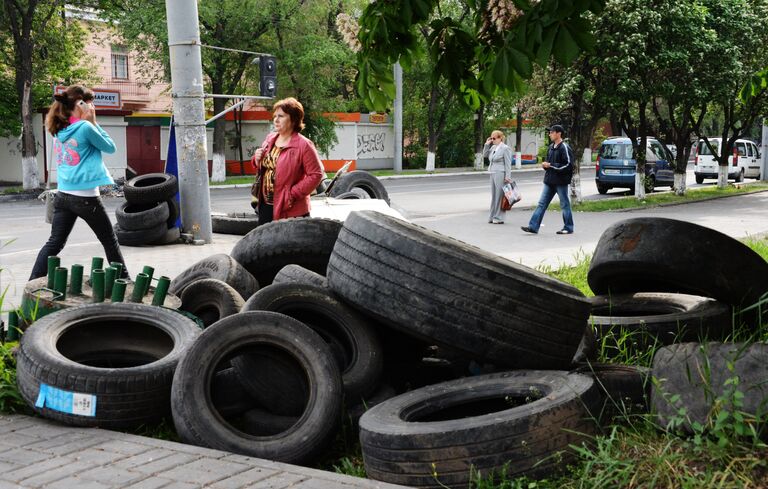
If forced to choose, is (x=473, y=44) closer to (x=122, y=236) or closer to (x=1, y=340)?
(x=1, y=340)

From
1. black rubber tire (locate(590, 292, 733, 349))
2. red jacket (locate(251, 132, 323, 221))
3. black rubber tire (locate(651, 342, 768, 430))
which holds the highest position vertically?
red jacket (locate(251, 132, 323, 221))

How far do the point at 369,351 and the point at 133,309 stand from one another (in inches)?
60.6

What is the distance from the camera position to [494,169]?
18000 mm

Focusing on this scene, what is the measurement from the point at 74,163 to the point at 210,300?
2.84 meters

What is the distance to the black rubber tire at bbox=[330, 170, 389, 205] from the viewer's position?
16469 mm

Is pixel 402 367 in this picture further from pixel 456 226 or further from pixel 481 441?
pixel 456 226

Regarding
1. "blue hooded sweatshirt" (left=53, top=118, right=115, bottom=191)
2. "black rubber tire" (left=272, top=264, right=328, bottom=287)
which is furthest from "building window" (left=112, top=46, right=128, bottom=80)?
"black rubber tire" (left=272, top=264, right=328, bottom=287)

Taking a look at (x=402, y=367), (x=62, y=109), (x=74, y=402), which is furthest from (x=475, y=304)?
(x=62, y=109)

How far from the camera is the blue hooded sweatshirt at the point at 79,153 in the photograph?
26.8ft

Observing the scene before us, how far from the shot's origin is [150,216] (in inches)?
523

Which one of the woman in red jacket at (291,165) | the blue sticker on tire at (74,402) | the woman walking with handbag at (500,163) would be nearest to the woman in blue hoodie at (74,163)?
the woman in red jacket at (291,165)

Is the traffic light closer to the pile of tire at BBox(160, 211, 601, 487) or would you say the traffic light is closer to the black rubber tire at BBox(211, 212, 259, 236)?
the black rubber tire at BBox(211, 212, 259, 236)

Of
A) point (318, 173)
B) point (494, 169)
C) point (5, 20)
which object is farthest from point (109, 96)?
point (318, 173)

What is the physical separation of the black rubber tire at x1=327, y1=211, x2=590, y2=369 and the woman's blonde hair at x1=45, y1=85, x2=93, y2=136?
14.8 feet
